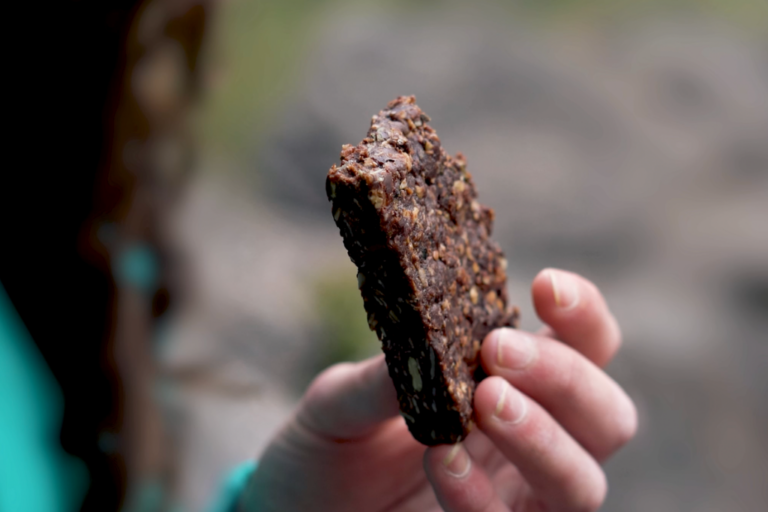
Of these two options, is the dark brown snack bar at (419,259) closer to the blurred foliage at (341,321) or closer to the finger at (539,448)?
the finger at (539,448)

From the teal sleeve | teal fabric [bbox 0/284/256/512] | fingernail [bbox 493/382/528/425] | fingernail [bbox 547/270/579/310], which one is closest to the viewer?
fingernail [bbox 493/382/528/425]

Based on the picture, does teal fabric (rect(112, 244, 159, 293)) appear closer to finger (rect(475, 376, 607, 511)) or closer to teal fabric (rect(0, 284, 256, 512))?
teal fabric (rect(0, 284, 256, 512))

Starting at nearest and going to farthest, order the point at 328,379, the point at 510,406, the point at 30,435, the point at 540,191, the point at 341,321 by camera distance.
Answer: the point at 510,406
the point at 328,379
the point at 30,435
the point at 341,321
the point at 540,191

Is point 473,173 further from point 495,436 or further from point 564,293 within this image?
point 495,436

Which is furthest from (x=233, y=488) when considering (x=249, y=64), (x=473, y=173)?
(x=249, y=64)

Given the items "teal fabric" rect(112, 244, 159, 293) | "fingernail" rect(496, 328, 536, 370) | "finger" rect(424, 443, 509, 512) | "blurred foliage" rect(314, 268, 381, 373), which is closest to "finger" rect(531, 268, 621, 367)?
"fingernail" rect(496, 328, 536, 370)

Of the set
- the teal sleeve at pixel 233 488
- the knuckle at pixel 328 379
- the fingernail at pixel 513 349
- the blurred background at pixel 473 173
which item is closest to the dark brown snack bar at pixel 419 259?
the fingernail at pixel 513 349
